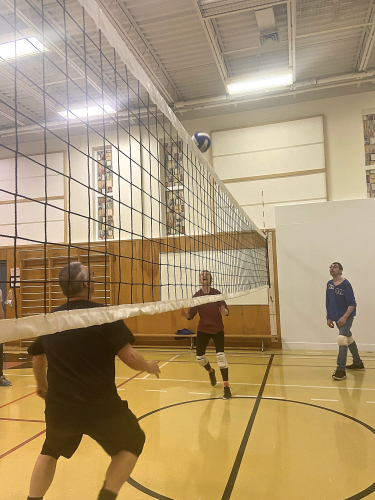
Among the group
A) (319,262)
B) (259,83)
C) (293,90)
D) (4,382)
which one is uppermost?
(293,90)

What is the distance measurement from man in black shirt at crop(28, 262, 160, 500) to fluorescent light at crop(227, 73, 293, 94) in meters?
6.77

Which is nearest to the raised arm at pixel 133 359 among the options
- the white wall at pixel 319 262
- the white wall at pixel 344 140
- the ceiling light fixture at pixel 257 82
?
the white wall at pixel 319 262

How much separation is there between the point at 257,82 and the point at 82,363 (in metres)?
7.19

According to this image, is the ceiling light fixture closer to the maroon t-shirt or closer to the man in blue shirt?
the man in blue shirt

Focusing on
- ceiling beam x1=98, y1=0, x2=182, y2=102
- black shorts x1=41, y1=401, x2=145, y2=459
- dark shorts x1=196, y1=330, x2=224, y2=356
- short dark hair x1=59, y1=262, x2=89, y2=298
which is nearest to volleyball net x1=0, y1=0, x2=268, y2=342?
ceiling beam x1=98, y1=0, x2=182, y2=102

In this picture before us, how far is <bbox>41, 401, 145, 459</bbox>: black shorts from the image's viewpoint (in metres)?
2.04

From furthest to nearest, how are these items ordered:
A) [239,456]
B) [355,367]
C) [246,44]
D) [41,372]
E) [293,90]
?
1. [293,90]
2. [246,44]
3. [355,367]
4. [239,456]
5. [41,372]

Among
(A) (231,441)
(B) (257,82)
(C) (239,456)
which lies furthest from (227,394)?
(B) (257,82)

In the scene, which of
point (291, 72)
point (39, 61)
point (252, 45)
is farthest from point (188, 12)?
point (39, 61)

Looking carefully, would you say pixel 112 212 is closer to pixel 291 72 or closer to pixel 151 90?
pixel 291 72

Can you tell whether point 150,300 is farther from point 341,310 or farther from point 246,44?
point 246,44

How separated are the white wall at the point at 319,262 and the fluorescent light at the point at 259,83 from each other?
2.56 m

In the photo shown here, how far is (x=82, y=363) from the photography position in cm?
207

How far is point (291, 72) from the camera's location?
7301 millimetres
